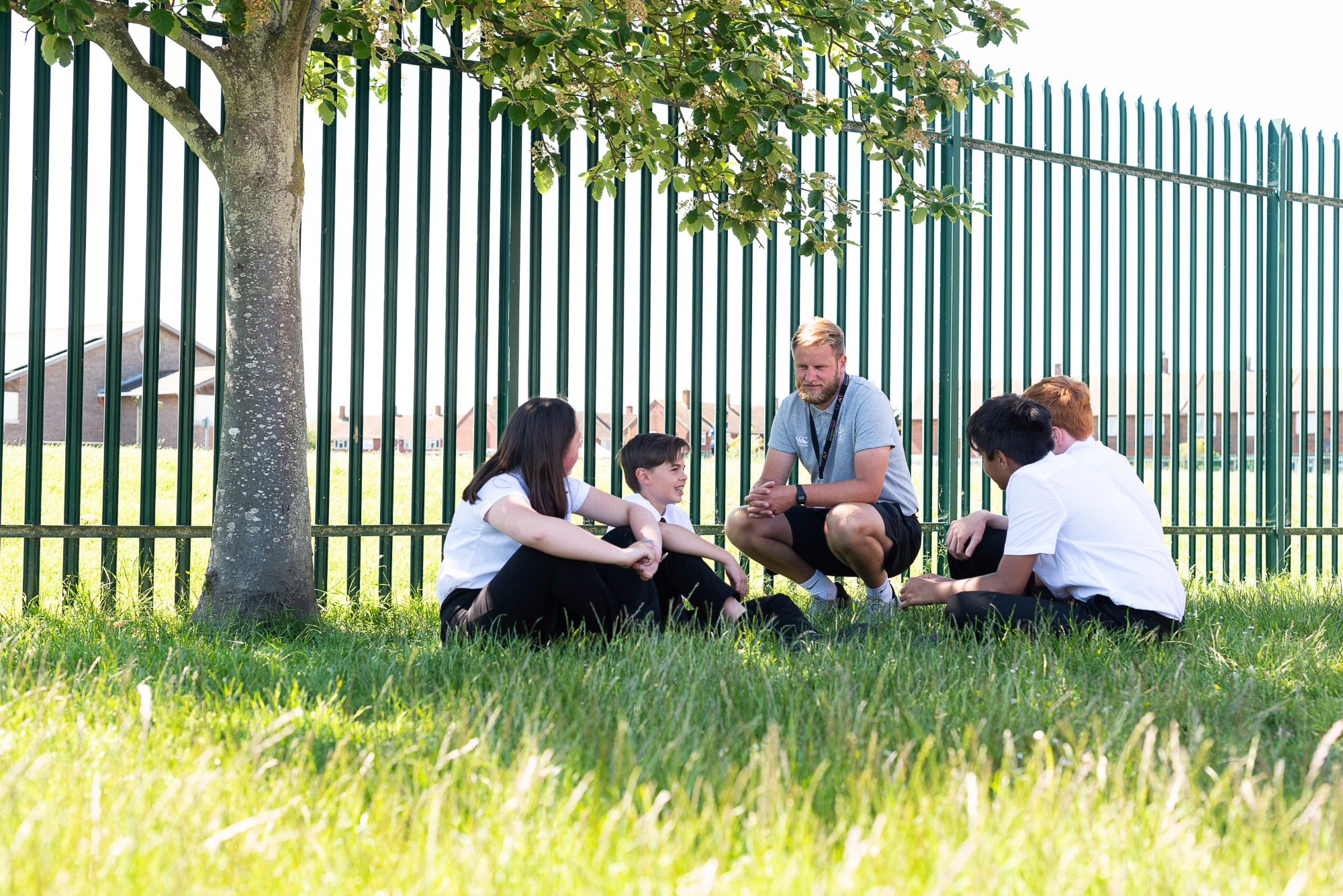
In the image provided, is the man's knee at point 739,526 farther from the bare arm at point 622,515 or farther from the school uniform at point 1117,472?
the school uniform at point 1117,472

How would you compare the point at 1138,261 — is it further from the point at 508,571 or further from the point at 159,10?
the point at 159,10

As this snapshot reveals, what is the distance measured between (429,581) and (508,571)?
1988 millimetres

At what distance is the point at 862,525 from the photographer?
190 inches

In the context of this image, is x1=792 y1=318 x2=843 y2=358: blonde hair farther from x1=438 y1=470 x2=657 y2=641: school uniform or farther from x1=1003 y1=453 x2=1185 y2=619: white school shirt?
x1=438 y1=470 x2=657 y2=641: school uniform

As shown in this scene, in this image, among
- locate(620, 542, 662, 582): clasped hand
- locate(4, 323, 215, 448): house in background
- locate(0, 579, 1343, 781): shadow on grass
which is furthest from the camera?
locate(4, 323, 215, 448): house in background

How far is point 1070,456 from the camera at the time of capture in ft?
13.0

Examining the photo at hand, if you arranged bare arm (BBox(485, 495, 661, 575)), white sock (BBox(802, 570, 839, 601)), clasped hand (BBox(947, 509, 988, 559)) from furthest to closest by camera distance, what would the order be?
1. white sock (BBox(802, 570, 839, 601))
2. clasped hand (BBox(947, 509, 988, 559))
3. bare arm (BBox(485, 495, 661, 575))

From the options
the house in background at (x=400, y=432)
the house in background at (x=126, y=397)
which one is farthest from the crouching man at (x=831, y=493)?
the house in background at (x=400, y=432)

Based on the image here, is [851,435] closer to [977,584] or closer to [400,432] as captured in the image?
[977,584]

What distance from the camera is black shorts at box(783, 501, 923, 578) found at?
5117mm

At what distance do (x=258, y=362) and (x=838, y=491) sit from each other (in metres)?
2.66

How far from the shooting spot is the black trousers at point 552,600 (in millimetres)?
3654

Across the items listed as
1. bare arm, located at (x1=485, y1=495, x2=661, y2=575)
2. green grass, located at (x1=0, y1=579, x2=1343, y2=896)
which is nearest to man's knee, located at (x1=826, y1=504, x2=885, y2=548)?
green grass, located at (x1=0, y1=579, x2=1343, y2=896)

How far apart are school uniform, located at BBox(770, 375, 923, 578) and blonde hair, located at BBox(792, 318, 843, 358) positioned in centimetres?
19
